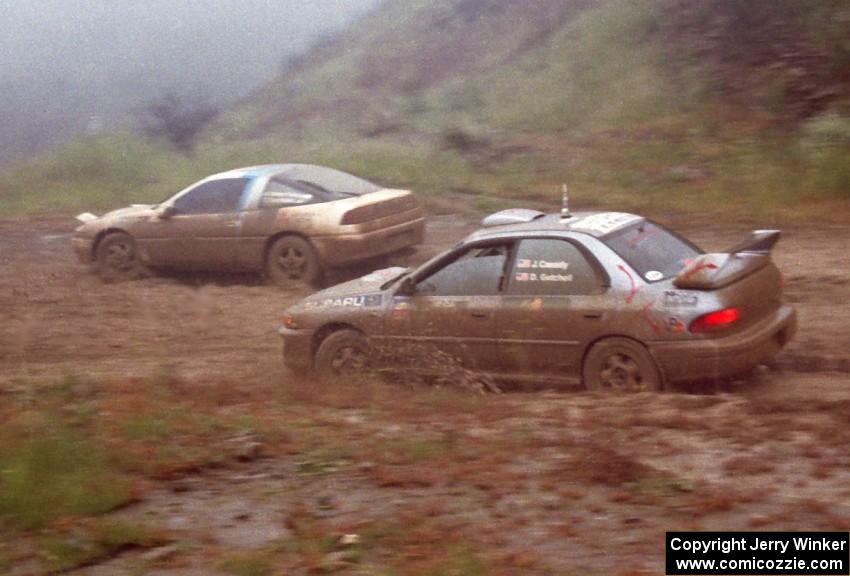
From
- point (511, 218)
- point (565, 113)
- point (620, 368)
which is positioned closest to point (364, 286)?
point (511, 218)

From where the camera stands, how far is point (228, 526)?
543cm

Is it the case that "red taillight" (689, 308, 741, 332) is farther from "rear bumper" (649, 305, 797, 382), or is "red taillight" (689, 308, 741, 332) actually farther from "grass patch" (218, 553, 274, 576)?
"grass patch" (218, 553, 274, 576)

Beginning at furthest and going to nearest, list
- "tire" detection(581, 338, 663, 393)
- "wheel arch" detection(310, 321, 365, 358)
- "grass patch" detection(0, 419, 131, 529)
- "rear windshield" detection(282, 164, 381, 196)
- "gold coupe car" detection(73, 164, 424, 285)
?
"rear windshield" detection(282, 164, 381, 196)
"gold coupe car" detection(73, 164, 424, 285)
"wheel arch" detection(310, 321, 365, 358)
"tire" detection(581, 338, 663, 393)
"grass patch" detection(0, 419, 131, 529)

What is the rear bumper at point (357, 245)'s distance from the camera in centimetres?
1197

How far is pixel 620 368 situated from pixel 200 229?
6.23m

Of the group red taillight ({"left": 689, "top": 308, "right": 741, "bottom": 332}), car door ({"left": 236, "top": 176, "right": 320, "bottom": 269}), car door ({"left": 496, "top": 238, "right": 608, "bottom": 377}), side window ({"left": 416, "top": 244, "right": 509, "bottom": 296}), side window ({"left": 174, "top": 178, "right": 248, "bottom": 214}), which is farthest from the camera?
side window ({"left": 174, "top": 178, "right": 248, "bottom": 214})

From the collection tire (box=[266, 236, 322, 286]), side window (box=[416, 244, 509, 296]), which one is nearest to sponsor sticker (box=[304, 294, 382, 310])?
side window (box=[416, 244, 509, 296])

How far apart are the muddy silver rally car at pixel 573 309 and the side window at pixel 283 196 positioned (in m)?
3.43

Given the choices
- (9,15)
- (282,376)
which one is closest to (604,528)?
(282,376)

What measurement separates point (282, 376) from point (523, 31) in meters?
16.6

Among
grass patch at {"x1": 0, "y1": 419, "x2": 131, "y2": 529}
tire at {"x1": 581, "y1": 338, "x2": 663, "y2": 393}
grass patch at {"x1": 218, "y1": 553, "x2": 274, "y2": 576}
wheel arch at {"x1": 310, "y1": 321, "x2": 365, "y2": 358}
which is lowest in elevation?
grass patch at {"x1": 218, "y1": 553, "x2": 274, "y2": 576}

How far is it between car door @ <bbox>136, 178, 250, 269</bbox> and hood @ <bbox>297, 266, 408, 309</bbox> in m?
3.63

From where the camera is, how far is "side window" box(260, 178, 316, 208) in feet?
40.5

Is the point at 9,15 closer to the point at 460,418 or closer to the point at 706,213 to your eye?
the point at 706,213
